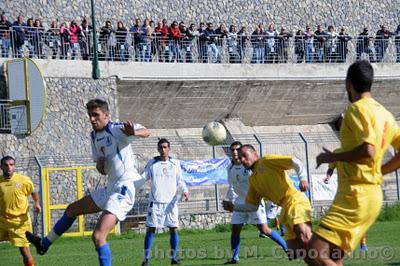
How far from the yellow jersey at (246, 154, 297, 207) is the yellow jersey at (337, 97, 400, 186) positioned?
3837 mm

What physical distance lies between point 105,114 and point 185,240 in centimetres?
1161

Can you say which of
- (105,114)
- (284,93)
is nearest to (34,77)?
(284,93)

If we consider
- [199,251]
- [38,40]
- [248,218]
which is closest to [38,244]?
[248,218]

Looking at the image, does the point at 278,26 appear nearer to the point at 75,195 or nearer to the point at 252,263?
the point at 75,195

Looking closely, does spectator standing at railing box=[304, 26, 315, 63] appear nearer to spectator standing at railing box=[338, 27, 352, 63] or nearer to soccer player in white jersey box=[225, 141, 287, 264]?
spectator standing at railing box=[338, 27, 352, 63]

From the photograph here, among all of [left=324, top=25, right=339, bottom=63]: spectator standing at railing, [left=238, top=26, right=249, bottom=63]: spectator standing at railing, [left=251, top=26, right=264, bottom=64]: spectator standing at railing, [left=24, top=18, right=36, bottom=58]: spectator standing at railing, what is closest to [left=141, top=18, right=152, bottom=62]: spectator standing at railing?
[left=24, top=18, right=36, bottom=58]: spectator standing at railing

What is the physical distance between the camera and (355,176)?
330 inches

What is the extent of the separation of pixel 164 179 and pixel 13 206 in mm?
3314

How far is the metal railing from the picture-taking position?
3152cm

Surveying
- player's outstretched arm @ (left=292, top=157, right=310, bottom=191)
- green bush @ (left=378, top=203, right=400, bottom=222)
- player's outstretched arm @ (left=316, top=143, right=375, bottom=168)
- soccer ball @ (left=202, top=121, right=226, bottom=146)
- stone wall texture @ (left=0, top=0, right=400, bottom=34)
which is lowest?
green bush @ (left=378, top=203, right=400, bottom=222)

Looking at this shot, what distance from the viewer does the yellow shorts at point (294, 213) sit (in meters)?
11.9

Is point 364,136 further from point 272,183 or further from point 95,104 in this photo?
point 95,104

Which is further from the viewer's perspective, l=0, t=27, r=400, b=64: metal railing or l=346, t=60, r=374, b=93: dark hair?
l=0, t=27, r=400, b=64: metal railing

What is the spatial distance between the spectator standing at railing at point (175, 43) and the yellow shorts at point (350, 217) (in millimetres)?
26830
